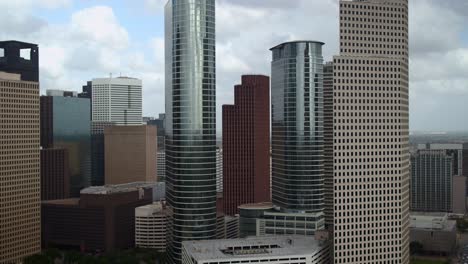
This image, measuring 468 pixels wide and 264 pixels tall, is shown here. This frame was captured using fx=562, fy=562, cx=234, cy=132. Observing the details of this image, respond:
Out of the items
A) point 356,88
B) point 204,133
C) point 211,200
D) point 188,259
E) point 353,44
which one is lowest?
point 188,259

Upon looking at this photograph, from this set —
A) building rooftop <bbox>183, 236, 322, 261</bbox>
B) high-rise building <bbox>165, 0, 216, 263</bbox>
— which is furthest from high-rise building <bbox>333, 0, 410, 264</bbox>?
high-rise building <bbox>165, 0, 216, 263</bbox>

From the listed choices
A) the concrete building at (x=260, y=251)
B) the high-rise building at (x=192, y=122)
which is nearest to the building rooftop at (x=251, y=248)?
the concrete building at (x=260, y=251)

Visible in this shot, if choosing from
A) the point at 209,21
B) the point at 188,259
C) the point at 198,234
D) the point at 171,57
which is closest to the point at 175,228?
the point at 198,234

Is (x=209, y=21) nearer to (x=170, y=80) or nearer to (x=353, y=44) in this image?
(x=170, y=80)

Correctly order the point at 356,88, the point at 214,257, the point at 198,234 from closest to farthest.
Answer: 1. the point at 214,257
2. the point at 356,88
3. the point at 198,234

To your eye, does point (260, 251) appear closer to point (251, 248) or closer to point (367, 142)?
point (251, 248)

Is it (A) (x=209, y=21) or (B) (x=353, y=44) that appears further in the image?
(A) (x=209, y=21)

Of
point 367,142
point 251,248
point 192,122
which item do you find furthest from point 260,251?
point 192,122
